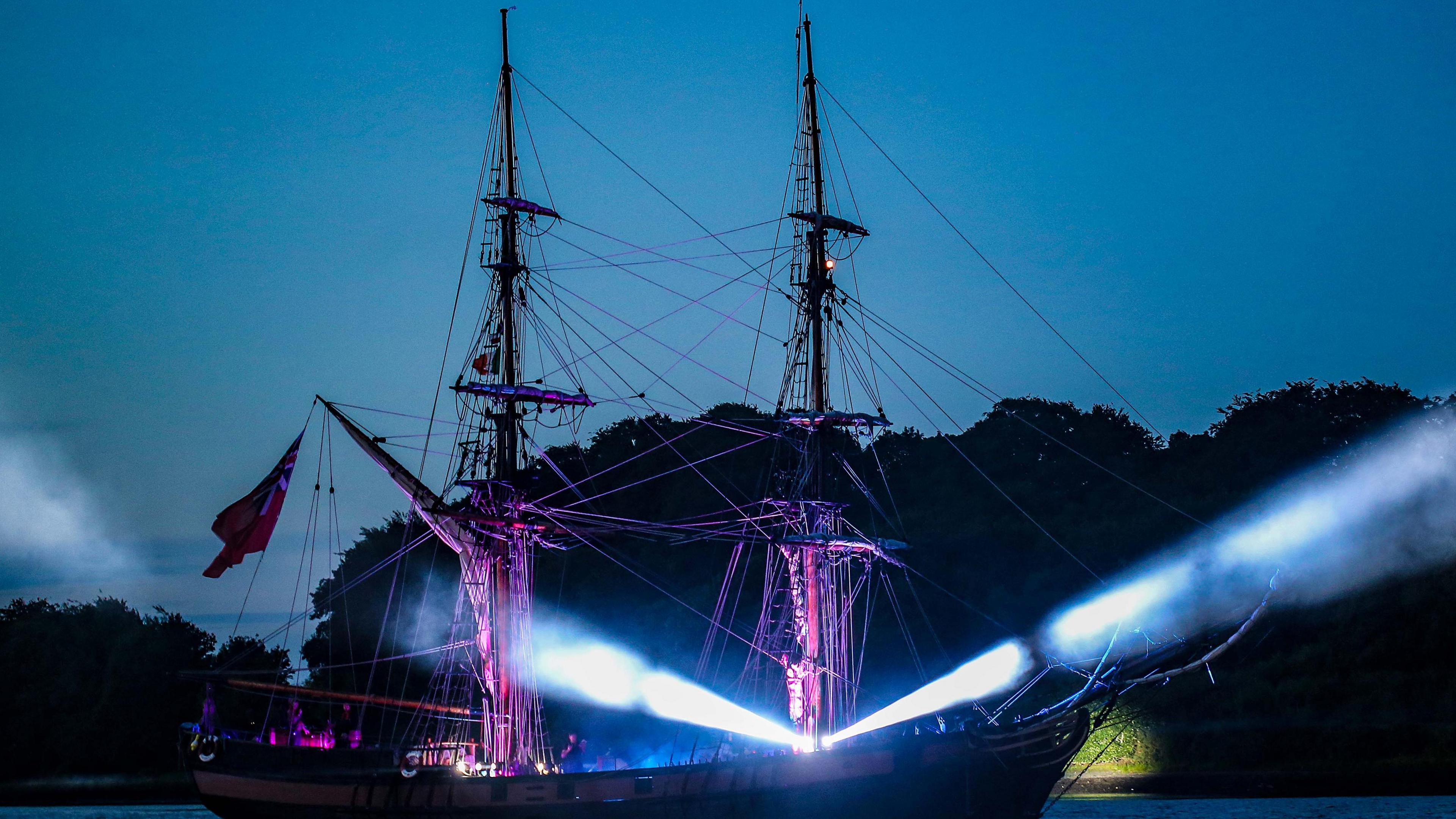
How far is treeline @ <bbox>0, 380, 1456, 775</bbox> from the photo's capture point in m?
43.8

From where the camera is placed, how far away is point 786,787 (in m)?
29.8

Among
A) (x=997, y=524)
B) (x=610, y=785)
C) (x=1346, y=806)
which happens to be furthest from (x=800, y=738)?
(x=997, y=524)

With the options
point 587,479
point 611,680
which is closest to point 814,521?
point 587,479

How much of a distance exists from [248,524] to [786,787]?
14.4 meters

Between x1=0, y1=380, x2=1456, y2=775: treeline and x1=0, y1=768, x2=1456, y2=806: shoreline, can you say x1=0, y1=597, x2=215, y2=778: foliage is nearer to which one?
x1=0, y1=380, x2=1456, y2=775: treeline

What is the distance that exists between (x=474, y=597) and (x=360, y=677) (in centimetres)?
2334

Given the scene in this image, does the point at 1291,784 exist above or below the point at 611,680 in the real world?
below

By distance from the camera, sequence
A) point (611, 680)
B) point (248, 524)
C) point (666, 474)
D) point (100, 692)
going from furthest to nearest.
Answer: point (100, 692)
point (611, 680)
point (666, 474)
point (248, 524)

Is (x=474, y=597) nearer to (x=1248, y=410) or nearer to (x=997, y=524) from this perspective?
(x=997, y=524)

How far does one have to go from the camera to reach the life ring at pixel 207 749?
34.6 metres

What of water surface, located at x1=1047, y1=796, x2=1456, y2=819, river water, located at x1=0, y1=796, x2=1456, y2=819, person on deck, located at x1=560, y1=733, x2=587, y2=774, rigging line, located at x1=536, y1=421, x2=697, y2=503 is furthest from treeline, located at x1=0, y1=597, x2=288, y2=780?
water surface, located at x1=1047, y1=796, x2=1456, y2=819

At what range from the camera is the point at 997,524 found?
55500mm

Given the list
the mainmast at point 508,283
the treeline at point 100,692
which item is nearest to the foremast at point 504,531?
the mainmast at point 508,283

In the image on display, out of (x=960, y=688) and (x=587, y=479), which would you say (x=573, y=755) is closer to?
(x=587, y=479)
